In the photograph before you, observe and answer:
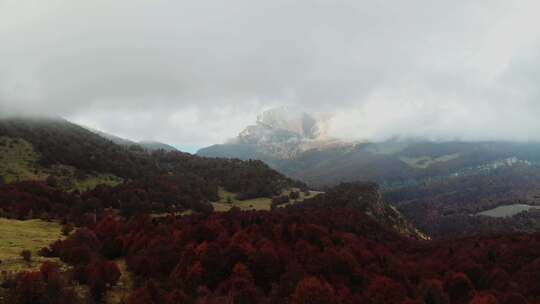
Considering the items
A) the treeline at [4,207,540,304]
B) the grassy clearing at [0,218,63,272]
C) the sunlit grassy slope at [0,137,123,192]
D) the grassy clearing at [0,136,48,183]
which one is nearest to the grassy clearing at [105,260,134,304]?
the treeline at [4,207,540,304]

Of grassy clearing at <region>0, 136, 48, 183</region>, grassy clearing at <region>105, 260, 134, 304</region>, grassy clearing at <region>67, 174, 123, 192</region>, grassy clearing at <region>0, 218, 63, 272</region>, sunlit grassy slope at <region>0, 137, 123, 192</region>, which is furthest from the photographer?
grassy clearing at <region>67, 174, 123, 192</region>

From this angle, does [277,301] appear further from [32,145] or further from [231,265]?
[32,145]

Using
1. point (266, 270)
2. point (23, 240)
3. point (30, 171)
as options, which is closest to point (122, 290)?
point (266, 270)

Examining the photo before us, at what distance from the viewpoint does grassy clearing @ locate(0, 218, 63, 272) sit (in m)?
46.3

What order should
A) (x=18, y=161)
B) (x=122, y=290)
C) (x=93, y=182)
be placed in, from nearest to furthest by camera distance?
(x=122, y=290), (x=18, y=161), (x=93, y=182)

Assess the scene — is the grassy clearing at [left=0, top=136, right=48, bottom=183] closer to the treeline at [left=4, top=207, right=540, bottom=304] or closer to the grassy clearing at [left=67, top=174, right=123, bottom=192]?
the grassy clearing at [left=67, top=174, right=123, bottom=192]

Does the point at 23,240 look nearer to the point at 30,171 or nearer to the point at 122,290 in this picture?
the point at 122,290

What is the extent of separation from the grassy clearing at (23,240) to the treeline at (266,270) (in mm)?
4103

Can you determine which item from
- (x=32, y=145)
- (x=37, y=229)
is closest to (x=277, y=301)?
(x=37, y=229)

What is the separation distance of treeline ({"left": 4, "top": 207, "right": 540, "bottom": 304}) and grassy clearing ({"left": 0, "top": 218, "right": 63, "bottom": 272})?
4.10 metres

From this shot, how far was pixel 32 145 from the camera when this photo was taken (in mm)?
190625

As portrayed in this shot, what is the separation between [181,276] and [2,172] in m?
140

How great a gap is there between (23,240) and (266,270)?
122ft

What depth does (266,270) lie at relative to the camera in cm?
6247
